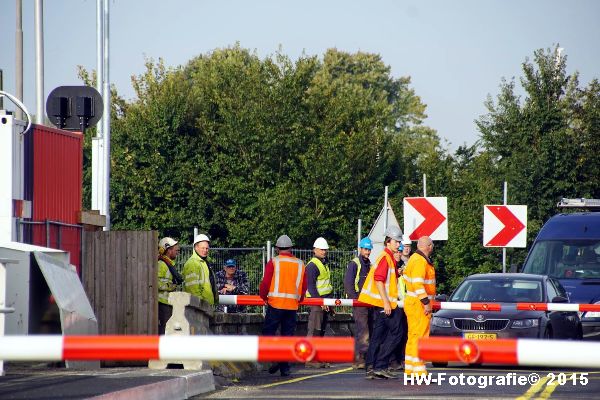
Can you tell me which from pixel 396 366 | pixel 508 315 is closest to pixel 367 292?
pixel 396 366

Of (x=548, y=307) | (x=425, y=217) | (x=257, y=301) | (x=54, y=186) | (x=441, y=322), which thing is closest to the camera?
(x=54, y=186)

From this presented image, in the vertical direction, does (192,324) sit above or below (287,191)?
below

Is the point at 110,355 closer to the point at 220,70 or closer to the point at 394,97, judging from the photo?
the point at 220,70

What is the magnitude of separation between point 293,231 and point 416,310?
28.4 m

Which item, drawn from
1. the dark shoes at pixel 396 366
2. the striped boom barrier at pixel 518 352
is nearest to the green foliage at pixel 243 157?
the dark shoes at pixel 396 366

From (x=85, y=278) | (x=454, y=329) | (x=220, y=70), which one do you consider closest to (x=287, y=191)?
(x=220, y=70)

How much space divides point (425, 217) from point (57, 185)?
6815 millimetres

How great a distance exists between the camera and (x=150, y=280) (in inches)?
702

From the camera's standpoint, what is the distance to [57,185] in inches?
712

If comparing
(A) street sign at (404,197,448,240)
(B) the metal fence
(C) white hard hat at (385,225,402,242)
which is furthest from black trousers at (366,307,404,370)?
(B) the metal fence

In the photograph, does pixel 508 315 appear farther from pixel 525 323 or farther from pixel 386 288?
pixel 386 288

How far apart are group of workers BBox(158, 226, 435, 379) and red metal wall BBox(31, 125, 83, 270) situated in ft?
4.27

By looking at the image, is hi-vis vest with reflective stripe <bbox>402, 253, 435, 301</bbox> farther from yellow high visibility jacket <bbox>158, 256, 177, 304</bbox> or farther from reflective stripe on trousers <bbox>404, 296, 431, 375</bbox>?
yellow high visibility jacket <bbox>158, 256, 177, 304</bbox>

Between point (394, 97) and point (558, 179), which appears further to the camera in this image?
point (394, 97)
